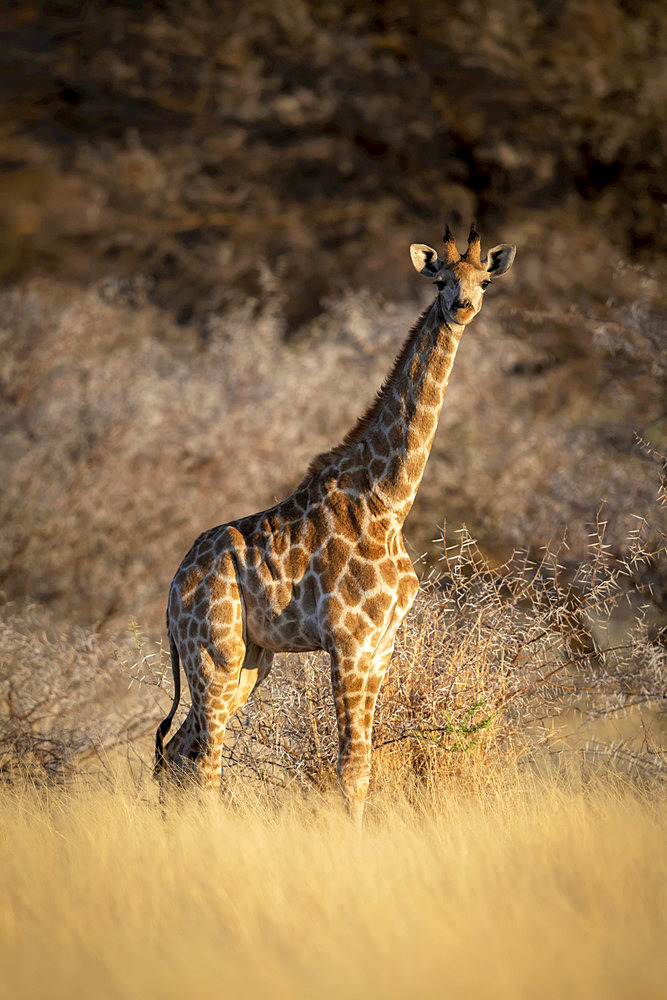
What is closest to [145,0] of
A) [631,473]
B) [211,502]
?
[211,502]

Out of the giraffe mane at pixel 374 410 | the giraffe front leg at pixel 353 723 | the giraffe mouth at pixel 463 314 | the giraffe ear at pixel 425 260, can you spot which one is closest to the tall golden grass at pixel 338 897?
the giraffe front leg at pixel 353 723

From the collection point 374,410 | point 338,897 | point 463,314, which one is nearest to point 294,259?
point 374,410

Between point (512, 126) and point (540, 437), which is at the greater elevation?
point (512, 126)

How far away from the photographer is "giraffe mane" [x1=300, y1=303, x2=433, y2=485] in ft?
17.1

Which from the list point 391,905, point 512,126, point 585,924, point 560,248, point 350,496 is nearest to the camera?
point 585,924

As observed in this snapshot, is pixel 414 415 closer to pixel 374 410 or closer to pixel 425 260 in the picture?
pixel 374 410

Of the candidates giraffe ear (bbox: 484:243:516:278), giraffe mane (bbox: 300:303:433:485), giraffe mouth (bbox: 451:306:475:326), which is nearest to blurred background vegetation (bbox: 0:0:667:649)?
giraffe mane (bbox: 300:303:433:485)

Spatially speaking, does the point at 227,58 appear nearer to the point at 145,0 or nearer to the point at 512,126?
the point at 145,0

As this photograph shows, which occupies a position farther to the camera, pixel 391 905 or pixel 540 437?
pixel 540 437

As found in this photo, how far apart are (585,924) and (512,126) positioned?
14468 mm

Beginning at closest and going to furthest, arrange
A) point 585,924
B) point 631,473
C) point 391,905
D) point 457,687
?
point 585,924
point 391,905
point 457,687
point 631,473

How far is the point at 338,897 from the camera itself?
148 inches

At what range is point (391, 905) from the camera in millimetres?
3645

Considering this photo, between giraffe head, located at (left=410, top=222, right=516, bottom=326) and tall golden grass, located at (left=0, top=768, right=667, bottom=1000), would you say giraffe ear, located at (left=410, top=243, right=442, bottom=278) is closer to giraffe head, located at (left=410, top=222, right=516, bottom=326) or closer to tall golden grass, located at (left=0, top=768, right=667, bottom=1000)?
giraffe head, located at (left=410, top=222, right=516, bottom=326)
